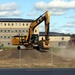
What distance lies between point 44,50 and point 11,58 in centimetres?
795

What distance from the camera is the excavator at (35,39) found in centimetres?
7027

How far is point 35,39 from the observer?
78625mm

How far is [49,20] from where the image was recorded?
7119 centimetres

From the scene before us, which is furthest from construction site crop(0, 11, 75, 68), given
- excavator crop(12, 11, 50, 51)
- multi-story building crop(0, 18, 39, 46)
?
multi-story building crop(0, 18, 39, 46)

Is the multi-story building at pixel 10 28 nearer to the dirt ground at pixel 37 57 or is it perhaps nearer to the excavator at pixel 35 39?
the excavator at pixel 35 39

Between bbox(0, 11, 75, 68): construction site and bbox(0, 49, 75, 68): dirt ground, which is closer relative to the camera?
bbox(0, 49, 75, 68): dirt ground

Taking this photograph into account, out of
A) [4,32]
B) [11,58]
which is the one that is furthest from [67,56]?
[4,32]

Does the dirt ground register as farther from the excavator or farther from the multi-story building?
the multi-story building

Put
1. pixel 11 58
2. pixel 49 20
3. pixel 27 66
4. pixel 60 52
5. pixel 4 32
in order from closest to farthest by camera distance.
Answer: pixel 27 66 → pixel 11 58 → pixel 49 20 → pixel 60 52 → pixel 4 32

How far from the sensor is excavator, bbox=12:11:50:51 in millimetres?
70269

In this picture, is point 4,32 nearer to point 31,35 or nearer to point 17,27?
point 17,27

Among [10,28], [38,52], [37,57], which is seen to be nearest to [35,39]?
[38,52]

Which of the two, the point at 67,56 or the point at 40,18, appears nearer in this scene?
the point at 67,56

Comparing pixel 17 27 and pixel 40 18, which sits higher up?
pixel 40 18
